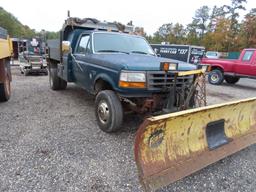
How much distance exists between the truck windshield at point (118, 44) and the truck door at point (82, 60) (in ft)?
0.81

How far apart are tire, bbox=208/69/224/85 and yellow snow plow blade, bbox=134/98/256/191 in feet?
27.6

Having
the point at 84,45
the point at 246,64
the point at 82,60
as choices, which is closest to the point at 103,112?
the point at 82,60

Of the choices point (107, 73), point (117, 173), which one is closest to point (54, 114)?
point (107, 73)

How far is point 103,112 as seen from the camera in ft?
13.9

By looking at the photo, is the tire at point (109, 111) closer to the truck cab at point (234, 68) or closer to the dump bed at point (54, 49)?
the dump bed at point (54, 49)

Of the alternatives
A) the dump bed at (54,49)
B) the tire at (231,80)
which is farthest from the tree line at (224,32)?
the dump bed at (54,49)

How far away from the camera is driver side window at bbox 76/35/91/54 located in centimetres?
520

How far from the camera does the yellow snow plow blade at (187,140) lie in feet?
8.36

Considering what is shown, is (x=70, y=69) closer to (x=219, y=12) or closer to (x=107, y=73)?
(x=107, y=73)

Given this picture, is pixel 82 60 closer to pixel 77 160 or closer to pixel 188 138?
pixel 77 160

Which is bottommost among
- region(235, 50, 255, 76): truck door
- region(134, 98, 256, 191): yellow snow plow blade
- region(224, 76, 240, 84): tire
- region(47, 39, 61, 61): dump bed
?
region(224, 76, 240, 84): tire

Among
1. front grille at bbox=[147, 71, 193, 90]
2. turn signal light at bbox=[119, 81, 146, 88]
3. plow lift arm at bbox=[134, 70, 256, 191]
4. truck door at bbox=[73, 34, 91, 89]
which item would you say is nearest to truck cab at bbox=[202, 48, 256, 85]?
plow lift arm at bbox=[134, 70, 256, 191]

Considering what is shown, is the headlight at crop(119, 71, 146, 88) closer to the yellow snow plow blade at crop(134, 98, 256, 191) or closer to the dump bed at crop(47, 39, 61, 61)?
the yellow snow plow blade at crop(134, 98, 256, 191)

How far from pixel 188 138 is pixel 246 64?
942 cm
